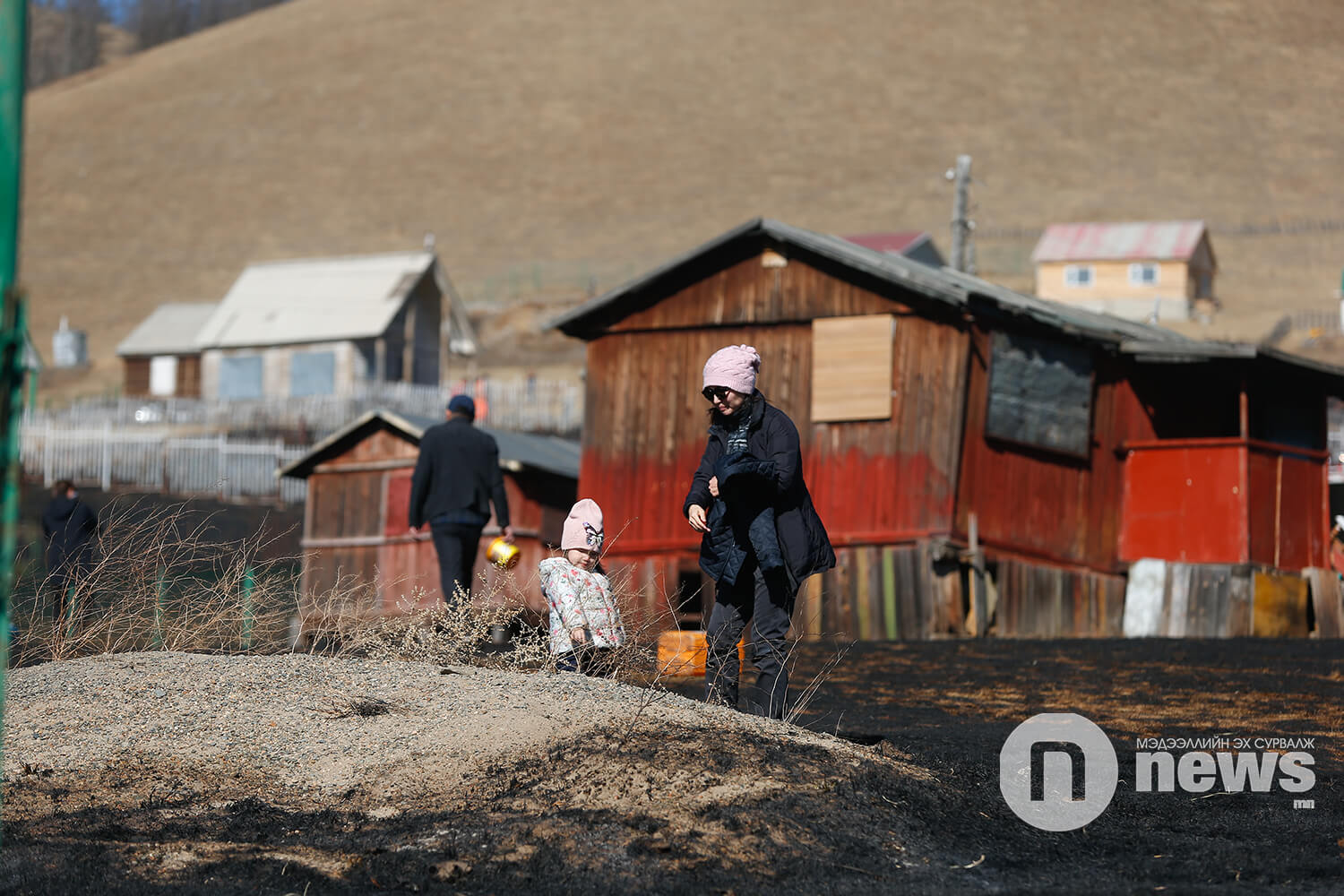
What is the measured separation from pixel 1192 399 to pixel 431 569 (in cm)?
1080

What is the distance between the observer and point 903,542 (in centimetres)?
1894

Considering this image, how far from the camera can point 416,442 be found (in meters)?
25.0

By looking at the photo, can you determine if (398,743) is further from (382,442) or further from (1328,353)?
(1328,353)

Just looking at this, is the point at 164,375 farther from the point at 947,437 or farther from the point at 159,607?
the point at 159,607

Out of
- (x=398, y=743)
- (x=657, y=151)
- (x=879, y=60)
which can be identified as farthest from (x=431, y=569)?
(x=879, y=60)

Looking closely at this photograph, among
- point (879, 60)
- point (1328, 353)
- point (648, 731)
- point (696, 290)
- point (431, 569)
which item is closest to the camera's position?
point (648, 731)

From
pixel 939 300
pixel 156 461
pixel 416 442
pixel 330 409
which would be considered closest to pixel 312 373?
pixel 330 409

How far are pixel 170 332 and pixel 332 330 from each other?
31.4 ft

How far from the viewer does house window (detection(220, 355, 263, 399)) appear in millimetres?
52094

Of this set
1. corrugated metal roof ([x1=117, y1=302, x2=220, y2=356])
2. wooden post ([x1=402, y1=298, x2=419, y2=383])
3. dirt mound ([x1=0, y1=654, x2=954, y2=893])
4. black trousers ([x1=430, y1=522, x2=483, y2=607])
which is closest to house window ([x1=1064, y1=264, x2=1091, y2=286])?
wooden post ([x1=402, y1=298, x2=419, y2=383])

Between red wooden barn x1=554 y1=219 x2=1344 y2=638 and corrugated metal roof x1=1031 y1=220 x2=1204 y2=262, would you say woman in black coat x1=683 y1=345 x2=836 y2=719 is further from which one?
corrugated metal roof x1=1031 y1=220 x2=1204 y2=262

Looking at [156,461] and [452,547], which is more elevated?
[156,461]

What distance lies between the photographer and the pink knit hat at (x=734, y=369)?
7.63m

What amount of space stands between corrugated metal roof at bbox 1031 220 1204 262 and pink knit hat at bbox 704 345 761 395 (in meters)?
58.1
